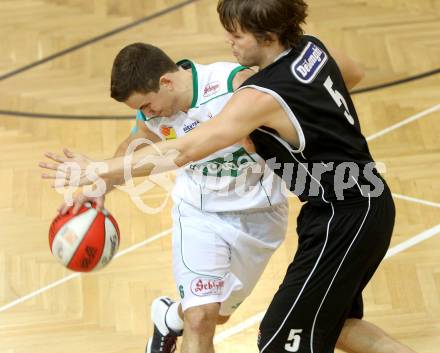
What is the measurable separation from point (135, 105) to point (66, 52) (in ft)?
10.8

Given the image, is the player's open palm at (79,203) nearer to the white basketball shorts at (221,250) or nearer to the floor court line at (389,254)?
the white basketball shorts at (221,250)

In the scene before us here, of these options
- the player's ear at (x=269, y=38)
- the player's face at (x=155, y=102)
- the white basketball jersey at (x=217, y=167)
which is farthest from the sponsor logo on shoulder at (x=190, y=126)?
the player's ear at (x=269, y=38)

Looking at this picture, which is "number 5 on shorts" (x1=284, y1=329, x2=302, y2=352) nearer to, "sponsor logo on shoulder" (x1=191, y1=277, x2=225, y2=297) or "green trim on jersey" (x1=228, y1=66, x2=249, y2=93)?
"sponsor logo on shoulder" (x1=191, y1=277, x2=225, y2=297)

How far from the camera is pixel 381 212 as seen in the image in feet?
12.1

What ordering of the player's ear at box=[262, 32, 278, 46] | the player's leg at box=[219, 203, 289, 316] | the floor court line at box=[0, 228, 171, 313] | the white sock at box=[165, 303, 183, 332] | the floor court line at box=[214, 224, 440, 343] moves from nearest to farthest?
1. the player's ear at box=[262, 32, 278, 46]
2. the player's leg at box=[219, 203, 289, 316]
3. the white sock at box=[165, 303, 183, 332]
4. the floor court line at box=[214, 224, 440, 343]
5. the floor court line at box=[0, 228, 171, 313]

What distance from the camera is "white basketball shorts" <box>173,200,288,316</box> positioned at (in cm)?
401

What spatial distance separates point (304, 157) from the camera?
351cm

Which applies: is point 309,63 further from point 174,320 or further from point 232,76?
point 174,320

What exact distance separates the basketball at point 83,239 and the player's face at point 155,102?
534 millimetres

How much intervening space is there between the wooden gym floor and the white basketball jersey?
0.94 metres

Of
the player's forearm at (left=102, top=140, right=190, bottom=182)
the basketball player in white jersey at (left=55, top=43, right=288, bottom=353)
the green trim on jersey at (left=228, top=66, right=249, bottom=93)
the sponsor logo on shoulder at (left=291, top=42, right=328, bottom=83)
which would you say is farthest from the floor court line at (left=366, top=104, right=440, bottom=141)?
the player's forearm at (left=102, top=140, right=190, bottom=182)

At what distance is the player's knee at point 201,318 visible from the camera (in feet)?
12.8

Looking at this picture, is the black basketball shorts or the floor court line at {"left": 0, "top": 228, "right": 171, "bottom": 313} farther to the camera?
the floor court line at {"left": 0, "top": 228, "right": 171, "bottom": 313}

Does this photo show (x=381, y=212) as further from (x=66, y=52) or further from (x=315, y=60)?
(x=66, y=52)
